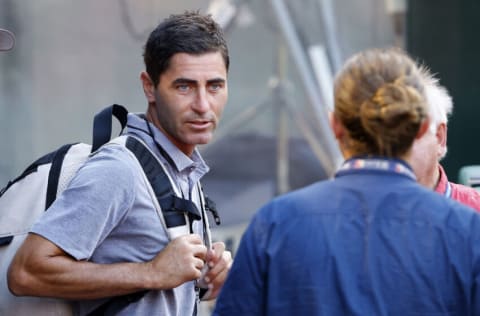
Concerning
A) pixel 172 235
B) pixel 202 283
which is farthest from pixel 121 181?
pixel 202 283

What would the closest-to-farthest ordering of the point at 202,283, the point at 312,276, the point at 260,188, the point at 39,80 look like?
the point at 312,276 < the point at 202,283 < the point at 39,80 < the point at 260,188

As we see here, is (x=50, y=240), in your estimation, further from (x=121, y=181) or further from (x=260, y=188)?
(x=260, y=188)

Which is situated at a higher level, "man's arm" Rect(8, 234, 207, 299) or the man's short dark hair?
the man's short dark hair

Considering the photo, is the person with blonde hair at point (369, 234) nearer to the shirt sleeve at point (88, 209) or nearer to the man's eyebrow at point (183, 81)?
the shirt sleeve at point (88, 209)

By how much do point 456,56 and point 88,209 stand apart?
15.2 feet

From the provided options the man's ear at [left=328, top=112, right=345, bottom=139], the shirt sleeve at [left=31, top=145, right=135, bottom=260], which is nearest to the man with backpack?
the shirt sleeve at [left=31, top=145, right=135, bottom=260]

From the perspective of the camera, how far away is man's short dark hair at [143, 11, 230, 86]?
9.55 feet

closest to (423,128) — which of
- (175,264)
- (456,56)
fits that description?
(175,264)

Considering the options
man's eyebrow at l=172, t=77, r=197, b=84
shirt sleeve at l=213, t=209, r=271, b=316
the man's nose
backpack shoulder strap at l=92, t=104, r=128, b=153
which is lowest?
shirt sleeve at l=213, t=209, r=271, b=316

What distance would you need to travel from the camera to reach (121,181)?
2.66m

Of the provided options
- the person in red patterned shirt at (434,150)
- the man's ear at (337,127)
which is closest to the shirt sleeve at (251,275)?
the man's ear at (337,127)

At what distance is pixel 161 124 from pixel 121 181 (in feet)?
1.12

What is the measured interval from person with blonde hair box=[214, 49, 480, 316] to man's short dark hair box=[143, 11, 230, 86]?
2.40 feet

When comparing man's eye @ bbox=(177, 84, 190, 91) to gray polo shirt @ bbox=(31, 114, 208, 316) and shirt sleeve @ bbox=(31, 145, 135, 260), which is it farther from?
shirt sleeve @ bbox=(31, 145, 135, 260)
